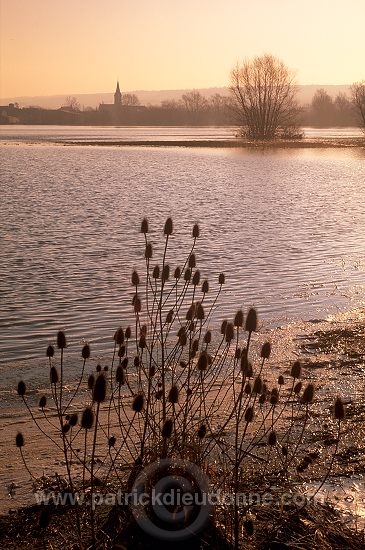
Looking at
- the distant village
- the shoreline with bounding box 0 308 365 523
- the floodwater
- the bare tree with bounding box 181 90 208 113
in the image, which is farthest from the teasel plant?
the bare tree with bounding box 181 90 208 113

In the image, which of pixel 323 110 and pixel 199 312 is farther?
pixel 323 110

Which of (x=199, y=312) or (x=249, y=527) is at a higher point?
(x=199, y=312)

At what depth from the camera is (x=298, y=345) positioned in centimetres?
864

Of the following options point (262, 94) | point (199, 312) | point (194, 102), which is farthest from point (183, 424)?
point (194, 102)

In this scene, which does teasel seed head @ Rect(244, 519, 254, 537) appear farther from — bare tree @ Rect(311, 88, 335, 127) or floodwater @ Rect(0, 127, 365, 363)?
bare tree @ Rect(311, 88, 335, 127)

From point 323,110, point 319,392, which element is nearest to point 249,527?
point 319,392

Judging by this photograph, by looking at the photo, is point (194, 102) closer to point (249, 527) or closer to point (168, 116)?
point (168, 116)

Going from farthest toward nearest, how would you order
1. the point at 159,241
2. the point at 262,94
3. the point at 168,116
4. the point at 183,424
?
the point at 168,116 → the point at 262,94 → the point at 159,241 → the point at 183,424

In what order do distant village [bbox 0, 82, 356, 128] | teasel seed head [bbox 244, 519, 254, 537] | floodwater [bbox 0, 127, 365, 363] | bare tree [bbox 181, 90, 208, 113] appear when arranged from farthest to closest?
bare tree [bbox 181, 90, 208, 113], distant village [bbox 0, 82, 356, 128], floodwater [bbox 0, 127, 365, 363], teasel seed head [bbox 244, 519, 254, 537]

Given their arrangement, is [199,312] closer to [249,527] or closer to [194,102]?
[249,527]

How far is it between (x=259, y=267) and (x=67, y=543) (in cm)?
1023

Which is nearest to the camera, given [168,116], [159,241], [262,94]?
[159,241]

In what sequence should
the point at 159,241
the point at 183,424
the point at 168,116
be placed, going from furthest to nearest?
the point at 168,116 → the point at 159,241 → the point at 183,424

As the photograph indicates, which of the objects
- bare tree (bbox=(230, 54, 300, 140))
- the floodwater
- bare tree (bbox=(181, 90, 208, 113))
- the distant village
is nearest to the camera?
the floodwater
